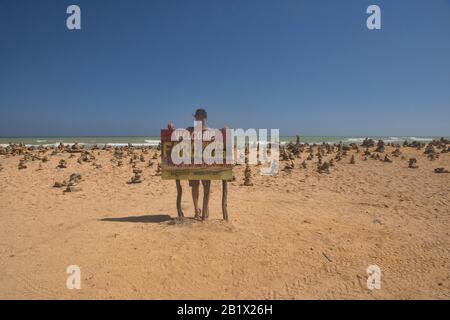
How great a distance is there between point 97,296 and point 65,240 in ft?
8.13

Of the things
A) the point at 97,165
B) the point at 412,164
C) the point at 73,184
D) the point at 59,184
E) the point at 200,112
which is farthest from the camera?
the point at 97,165

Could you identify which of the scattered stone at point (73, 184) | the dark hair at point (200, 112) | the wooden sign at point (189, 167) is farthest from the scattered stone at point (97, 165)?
the dark hair at point (200, 112)

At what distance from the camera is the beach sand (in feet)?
15.5

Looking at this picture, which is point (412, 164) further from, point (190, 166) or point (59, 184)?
point (59, 184)

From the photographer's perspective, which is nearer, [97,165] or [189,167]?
[189,167]

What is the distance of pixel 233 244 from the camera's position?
6004 mm

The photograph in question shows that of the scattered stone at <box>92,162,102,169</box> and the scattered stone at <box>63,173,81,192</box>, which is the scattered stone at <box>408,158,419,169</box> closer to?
the scattered stone at <box>63,173,81,192</box>

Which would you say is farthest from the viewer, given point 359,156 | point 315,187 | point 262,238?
point 359,156

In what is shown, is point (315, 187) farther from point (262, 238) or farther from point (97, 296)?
point (97, 296)

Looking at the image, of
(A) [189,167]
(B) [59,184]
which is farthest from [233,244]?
(B) [59,184]

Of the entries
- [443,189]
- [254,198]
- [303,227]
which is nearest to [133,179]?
[254,198]

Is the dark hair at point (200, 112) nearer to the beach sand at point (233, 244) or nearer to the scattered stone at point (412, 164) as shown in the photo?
the beach sand at point (233, 244)

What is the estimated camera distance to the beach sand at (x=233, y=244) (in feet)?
15.5

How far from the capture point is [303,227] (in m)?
7.18
